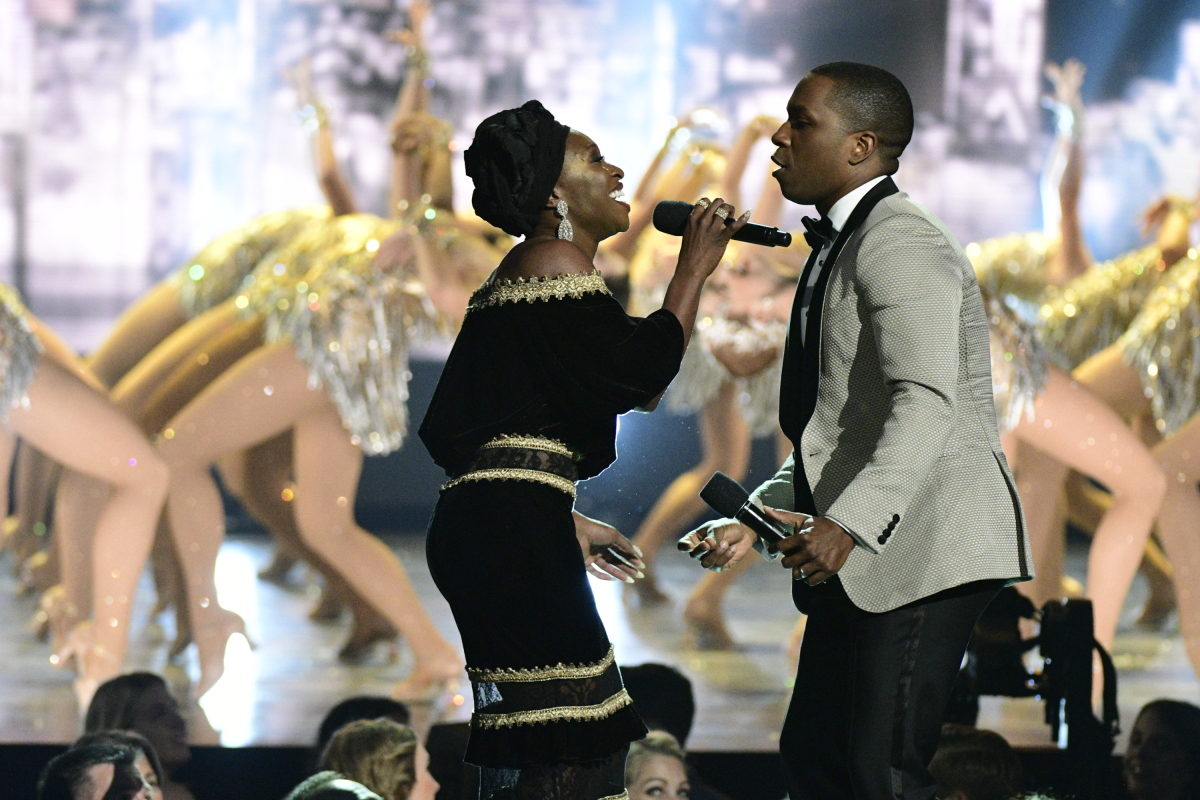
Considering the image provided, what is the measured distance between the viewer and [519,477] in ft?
6.41

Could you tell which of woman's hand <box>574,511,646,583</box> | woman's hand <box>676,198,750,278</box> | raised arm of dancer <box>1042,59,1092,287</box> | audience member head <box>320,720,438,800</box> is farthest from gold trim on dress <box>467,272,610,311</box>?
raised arm of dancer <box>1042,59,1092,287</box>

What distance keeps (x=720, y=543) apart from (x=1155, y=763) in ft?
5.31

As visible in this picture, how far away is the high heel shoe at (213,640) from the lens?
3.93 meters

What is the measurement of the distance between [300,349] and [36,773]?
4.49ft

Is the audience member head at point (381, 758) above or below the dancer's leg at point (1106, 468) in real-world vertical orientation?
below

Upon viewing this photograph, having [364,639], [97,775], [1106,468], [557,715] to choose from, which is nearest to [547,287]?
[557,715]

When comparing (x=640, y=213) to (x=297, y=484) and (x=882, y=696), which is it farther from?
(x=882, y=696)

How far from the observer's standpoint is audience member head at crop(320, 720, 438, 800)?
2.70 metres

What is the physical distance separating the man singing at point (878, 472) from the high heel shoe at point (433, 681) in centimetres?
211

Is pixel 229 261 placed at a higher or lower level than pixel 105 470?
higher

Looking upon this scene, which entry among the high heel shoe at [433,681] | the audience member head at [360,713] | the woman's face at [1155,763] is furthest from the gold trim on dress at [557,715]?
the high heel shoe at [433,681]

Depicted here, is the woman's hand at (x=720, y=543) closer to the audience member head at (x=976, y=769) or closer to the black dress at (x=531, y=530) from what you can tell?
the black dress at (x=531, y=530)

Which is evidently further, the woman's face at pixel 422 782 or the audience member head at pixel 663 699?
the audience member head at pixel 663 699

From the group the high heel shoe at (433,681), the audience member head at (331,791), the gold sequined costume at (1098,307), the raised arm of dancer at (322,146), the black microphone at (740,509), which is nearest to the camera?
the black microphone at (740,509)
